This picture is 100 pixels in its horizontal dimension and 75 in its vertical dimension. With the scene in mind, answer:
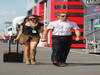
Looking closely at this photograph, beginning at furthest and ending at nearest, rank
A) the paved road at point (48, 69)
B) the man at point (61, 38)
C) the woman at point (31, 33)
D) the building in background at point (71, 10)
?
the building in background at point (71, 10)
the woman at point (31, 33)
the man at point (61, 38)
the paved road at point (48, 69)

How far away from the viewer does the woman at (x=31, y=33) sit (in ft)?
45.4

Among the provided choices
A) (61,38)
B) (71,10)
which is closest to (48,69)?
(61,38)

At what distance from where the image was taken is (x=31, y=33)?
13.9 metres

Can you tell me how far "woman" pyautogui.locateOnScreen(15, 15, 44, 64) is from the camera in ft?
45.4

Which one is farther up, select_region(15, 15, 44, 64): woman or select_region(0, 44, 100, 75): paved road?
select_region(15, 15, 44, 64): woman

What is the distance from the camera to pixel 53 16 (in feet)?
240

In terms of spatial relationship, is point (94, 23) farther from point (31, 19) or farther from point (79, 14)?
point (79, 14)

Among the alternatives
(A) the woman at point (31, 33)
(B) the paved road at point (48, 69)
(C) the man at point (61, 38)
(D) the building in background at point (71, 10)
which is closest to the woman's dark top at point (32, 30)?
(A) the woman at point (31, 33)

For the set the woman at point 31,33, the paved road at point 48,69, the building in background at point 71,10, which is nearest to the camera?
the paved road at point 48,69

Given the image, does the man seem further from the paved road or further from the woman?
the woman

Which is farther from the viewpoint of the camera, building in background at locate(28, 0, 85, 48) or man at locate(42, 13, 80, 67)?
building in background at locate(28, 0, 85, 48)

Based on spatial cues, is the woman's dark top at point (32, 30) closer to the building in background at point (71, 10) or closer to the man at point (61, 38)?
the man at point (61, 38)

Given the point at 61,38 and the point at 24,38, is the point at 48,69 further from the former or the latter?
the point at 24,38

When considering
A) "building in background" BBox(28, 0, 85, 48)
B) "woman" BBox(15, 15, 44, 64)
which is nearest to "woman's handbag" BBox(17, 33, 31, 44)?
"woman" BBox(15, 15, 44, 64)
